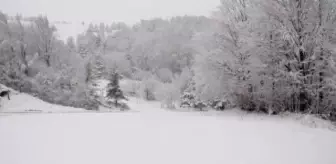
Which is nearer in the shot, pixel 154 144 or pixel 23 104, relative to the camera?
pixel 154 144

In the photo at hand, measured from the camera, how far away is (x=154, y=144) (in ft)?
14.6

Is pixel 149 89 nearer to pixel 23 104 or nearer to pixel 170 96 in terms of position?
pixel 170 96

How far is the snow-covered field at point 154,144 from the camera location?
372cm

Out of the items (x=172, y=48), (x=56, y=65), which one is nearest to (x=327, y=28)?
(x=56, y=65)

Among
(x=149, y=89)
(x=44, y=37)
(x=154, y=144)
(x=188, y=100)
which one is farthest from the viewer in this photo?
(x=149, y=89)

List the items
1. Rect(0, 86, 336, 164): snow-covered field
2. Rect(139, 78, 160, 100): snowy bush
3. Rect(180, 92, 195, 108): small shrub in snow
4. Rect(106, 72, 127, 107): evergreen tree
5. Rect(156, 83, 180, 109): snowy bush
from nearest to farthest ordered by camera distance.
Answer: Rect(0, 86, 336, 164): snow-covered field → Rect(180, 92, 195, 108): small shrub in snow → Rect(106, 72, 127, 107): evergreen tree → Rect(156, 83, 180, 109): snowy bush → Rect(139, 78, 160, 100): snowy bush

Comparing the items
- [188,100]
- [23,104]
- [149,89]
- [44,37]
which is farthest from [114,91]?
[44,37]

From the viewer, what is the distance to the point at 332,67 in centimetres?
845

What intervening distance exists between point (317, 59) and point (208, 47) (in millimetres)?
5864

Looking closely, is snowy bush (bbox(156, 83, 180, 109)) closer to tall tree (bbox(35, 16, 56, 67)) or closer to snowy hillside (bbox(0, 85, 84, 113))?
tall tree (bbox(35, 16, 56, 67))

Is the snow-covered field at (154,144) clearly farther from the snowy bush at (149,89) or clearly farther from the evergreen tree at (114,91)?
the snowy bush at (149,89)

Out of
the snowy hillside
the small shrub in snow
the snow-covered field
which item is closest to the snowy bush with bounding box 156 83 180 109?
the small shrub in snow

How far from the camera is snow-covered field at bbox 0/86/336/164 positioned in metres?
3.72

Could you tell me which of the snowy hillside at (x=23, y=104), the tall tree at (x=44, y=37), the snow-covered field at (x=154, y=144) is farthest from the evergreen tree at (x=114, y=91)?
the snow-covered field at (x=154, y=144)
